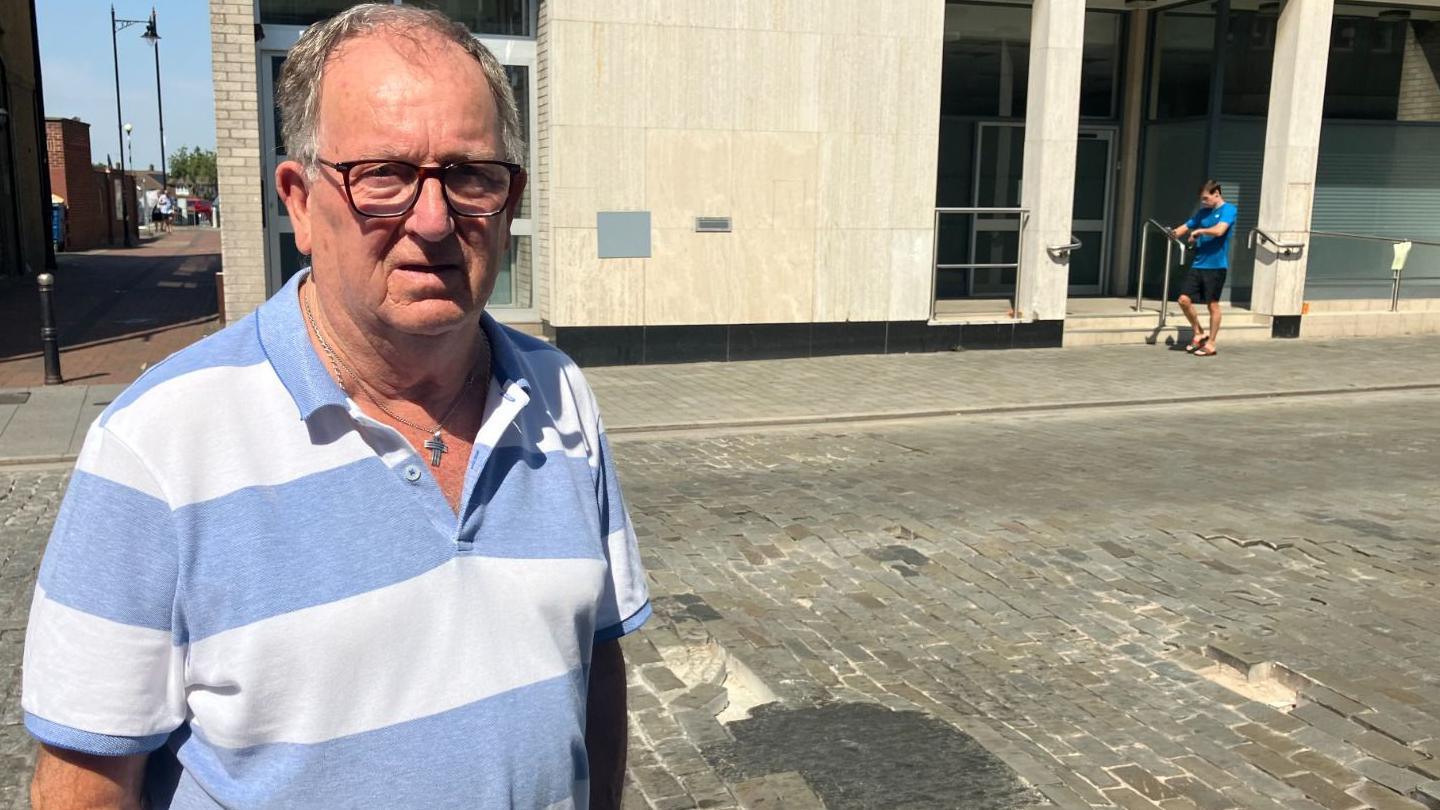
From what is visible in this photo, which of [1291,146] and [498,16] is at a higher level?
[498,16]

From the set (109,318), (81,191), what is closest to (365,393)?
(109,318)

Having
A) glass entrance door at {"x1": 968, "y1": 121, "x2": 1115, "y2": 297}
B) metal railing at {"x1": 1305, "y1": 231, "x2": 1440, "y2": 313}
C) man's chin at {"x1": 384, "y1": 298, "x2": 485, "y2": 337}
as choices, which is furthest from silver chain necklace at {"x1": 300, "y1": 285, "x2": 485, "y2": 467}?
metal railing at {"x1": 1305, "y1": 231, "x2": 1440, "y2": 313}

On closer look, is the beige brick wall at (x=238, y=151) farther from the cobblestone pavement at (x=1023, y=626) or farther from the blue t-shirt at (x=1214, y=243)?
the blue t-shirt at (x=1214, y=243)

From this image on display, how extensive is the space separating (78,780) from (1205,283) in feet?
46.4

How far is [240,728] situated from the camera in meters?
1.62

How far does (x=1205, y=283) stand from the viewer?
1403 centimetres

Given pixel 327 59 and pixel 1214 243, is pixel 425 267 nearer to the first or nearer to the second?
pixel 327 59

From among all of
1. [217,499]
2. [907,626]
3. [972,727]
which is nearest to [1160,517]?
[907,626]

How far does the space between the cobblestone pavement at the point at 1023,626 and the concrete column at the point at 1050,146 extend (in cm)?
566

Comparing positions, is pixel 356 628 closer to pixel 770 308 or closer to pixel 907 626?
pixel 907 626

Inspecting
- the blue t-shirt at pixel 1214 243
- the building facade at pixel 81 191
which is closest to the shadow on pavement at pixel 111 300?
the building facade at pixel 81 191

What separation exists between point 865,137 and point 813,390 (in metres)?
3.50

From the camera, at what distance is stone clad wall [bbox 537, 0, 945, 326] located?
1255 centimetres

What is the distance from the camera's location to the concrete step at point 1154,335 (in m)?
14.9
